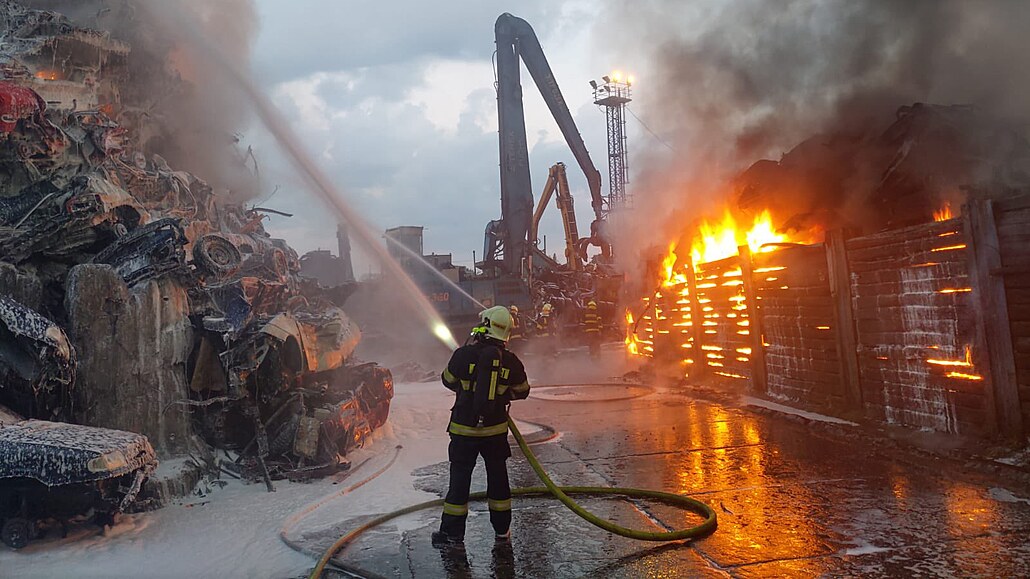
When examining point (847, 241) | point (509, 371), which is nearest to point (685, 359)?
point (847, 241)

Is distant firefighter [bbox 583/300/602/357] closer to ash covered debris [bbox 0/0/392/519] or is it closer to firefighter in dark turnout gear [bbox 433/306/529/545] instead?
ash covered debris [bbox 0/0/392/519]

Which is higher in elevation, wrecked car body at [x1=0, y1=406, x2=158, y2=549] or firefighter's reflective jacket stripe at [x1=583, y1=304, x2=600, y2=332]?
firefighter's reflective jacket stripe at [x1=583, y1=304, x2=600, y2=332]

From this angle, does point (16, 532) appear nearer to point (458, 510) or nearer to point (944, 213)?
point (458, 510)

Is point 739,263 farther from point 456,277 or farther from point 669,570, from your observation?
point 456,277

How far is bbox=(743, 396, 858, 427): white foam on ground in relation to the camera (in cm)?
765

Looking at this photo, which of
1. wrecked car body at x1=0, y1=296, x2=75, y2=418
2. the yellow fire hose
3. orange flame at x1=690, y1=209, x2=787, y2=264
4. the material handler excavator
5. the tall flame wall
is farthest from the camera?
the material handler excavator

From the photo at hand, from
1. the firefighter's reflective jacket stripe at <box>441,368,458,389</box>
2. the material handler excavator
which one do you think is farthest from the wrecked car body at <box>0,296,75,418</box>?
the material handler excavator

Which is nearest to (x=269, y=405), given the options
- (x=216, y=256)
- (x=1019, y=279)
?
(x=216, y=256)

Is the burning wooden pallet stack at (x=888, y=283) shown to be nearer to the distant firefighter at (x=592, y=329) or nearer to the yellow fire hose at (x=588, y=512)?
Answer: the yellow fire hose at (x=588, y=512)

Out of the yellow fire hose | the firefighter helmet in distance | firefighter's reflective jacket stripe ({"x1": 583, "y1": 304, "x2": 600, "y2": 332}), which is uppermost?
firefighter's reflective jacket stripe ({"x1": 583, "y1": 304, "x2": 600, "y2": 332})

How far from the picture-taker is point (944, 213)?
24.3 feet

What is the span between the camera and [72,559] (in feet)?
14.4

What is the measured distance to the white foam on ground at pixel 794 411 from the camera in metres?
7.65

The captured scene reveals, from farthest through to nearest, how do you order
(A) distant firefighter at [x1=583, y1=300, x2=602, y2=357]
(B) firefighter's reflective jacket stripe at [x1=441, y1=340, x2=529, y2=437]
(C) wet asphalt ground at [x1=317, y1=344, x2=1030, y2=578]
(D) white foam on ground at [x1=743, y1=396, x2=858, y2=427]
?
(A) distant firefighter at [x1=583, y1=300, x2=602, y2=357] < (D) white foam on ground at [x1=743, y1=396, x2=858, y2=427] < (B) firefighter's reflective jacket stripe at [x1=441, y1=340, x2=529, y2=437] < (C) wet asphalt ground at [x1=317, y1=344, x2=1030, y2=578]
